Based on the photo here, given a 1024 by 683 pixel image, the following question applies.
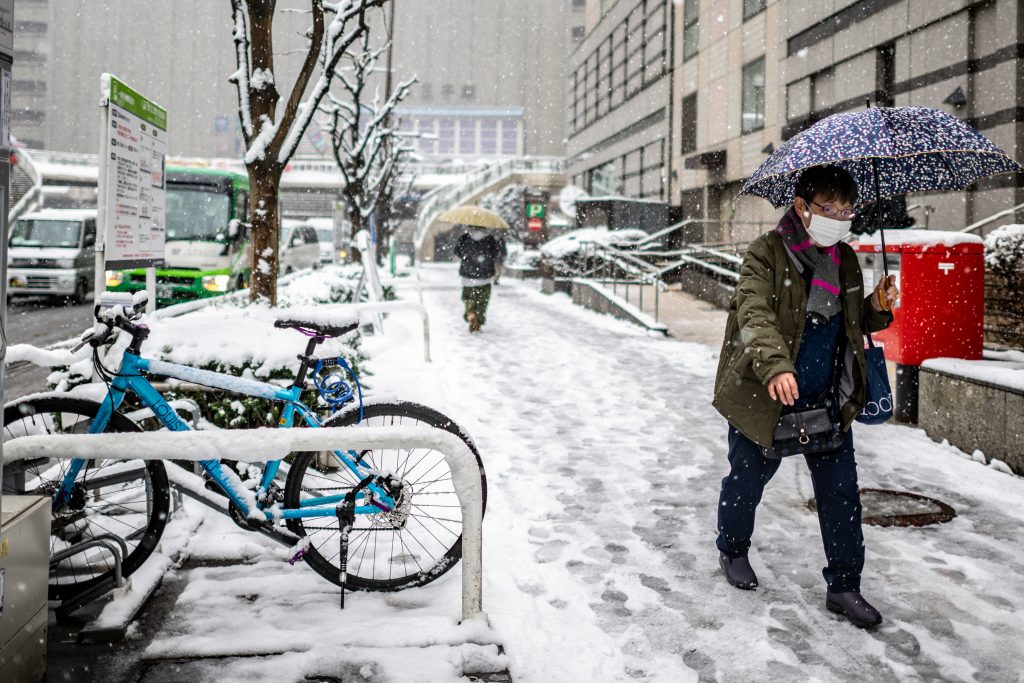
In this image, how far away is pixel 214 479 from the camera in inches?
Result: 139

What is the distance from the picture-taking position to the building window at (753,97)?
26.1 m

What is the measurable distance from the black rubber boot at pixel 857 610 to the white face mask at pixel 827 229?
151 cm

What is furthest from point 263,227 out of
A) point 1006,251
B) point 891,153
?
point 1006,251

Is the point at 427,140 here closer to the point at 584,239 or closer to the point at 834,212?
the point at 584,239

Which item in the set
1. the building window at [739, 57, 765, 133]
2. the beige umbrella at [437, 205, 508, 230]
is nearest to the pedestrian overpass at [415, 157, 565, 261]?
the building window at [739, 57, 765, 133]

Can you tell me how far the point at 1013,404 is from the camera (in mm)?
5531

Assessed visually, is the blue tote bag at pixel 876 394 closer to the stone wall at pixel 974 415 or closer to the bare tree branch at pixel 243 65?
the stone wall at pixel 974 415

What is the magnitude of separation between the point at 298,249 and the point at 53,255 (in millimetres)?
6323

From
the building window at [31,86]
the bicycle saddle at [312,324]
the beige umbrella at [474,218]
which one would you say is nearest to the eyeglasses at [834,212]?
the bicycle saddle at [312,324]

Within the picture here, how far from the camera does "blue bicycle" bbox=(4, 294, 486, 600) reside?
346 cm

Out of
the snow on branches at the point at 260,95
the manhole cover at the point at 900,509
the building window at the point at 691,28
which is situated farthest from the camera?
the building window at the point at 691,28

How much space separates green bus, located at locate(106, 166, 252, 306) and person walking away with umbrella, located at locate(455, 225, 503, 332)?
177 inches

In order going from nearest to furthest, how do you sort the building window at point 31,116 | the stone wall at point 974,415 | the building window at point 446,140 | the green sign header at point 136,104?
1. the green sign header at point 136,104
2. the stone wall at point 974,415
3. the building window at point 31,116
4. the building window at point 446,140

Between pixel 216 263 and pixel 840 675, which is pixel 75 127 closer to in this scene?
pixel 216 263
